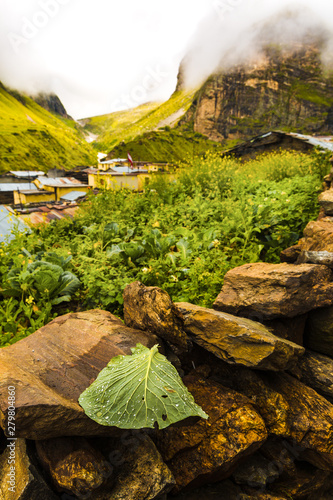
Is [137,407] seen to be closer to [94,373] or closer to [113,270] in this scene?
[94,373]

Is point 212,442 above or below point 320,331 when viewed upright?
below

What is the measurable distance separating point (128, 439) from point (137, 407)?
1.32 feet

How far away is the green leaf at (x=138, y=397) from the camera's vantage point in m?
1.74

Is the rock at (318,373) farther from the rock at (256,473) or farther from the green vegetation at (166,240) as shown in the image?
the green vegetation at (166,240)

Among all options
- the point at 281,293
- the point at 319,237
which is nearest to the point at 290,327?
the point at 281,293

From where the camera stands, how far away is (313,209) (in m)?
5.73

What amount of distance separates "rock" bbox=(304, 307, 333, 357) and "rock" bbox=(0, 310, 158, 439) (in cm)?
177

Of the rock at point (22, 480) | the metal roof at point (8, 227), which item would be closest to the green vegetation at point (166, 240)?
the metal roof at point (8, 227)

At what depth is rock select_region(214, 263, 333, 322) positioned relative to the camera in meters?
2.75

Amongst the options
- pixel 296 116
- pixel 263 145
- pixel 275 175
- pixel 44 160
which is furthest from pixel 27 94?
pixel 275 175

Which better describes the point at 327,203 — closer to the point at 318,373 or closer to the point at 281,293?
the point at 281,293

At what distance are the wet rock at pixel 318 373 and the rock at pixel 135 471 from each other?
170 centimetres

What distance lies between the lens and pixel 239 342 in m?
2.43

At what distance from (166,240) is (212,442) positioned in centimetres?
330
